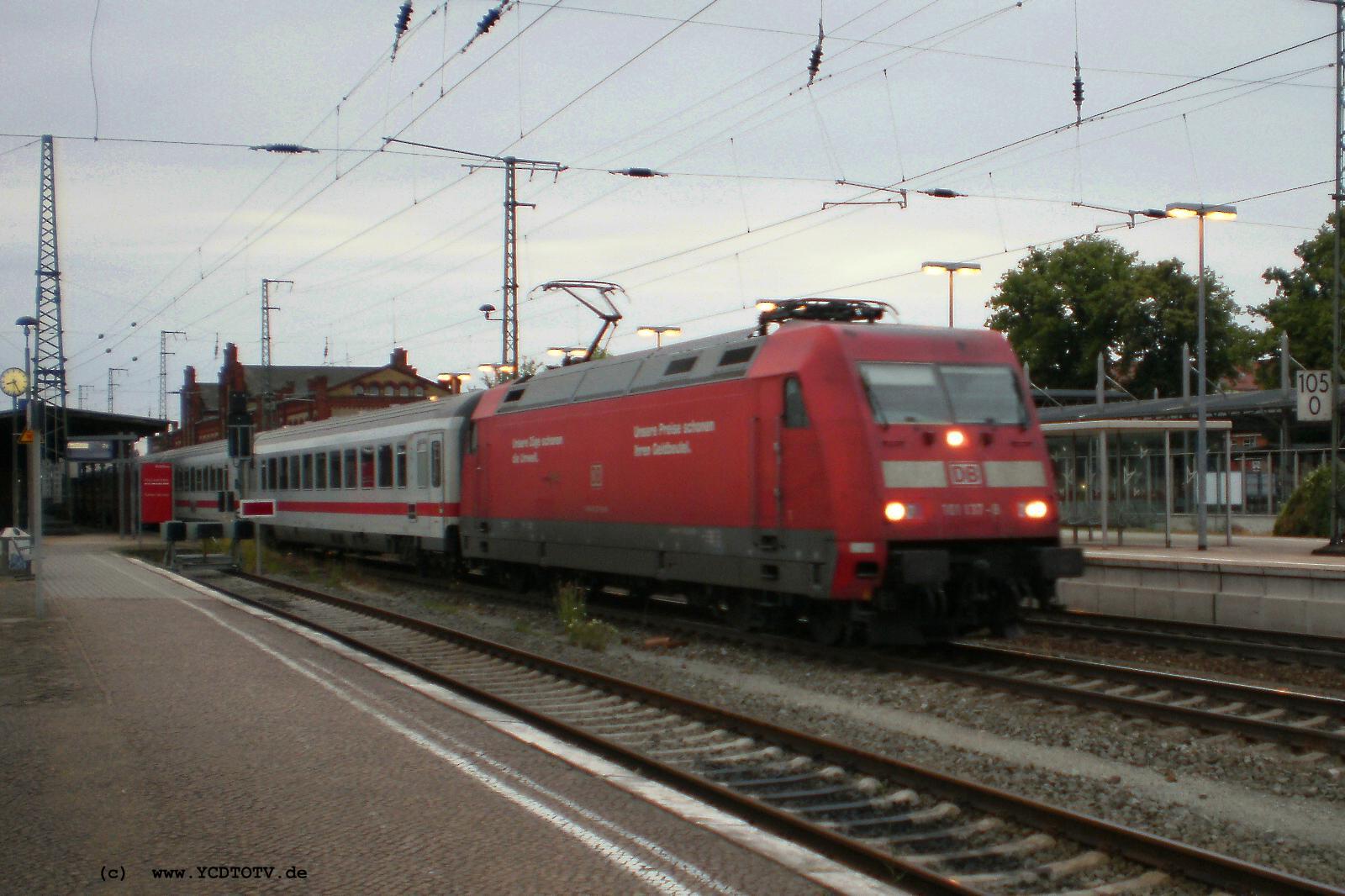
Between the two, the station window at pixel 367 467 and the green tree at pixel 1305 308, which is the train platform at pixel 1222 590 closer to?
the station window at pixel 367 467

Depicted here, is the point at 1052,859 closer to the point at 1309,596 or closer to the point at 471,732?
the point at 471,732

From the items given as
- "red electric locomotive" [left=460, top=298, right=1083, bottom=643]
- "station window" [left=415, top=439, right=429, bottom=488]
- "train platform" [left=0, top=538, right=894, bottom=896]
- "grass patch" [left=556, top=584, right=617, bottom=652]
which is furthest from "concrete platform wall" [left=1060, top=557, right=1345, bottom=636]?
"station window" [left=415, top=439, right=429, bottom=488]

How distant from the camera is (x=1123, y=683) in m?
11.3

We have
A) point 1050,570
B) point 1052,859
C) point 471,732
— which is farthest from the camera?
point 1050,570

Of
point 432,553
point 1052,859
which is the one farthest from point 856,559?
point 432,553

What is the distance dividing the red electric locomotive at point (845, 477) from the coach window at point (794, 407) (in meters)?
0.02

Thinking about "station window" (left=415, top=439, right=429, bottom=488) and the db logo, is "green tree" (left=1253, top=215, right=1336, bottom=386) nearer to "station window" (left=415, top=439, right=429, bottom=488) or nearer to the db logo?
"station window" (left=415, top=439, right=429, bottom=488)

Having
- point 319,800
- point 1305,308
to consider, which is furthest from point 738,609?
point 1305,308

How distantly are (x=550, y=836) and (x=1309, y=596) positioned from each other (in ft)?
39.6

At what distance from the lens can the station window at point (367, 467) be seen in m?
25.6

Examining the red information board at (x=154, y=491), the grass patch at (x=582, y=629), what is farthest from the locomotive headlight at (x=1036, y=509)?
the red information board at (x=154, y=491)

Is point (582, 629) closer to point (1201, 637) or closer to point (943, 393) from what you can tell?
point (943, 393)

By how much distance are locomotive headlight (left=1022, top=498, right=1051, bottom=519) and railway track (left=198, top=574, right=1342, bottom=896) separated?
4355mm

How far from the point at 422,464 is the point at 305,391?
74.6 meters
